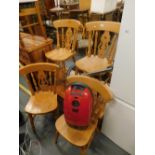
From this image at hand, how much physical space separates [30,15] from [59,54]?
928mm

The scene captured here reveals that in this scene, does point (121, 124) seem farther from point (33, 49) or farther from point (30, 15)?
point (30, 15)

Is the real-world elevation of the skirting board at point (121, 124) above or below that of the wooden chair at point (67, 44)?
below

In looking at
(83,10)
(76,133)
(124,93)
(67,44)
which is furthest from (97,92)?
(83,10)

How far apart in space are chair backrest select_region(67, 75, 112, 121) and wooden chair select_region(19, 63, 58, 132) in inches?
15.0

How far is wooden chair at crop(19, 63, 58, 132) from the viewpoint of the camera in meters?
1.75

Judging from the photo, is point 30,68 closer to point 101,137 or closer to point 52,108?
point 52,108

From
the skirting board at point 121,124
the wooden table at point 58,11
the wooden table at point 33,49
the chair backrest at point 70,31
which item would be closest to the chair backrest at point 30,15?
the wooden table at point 33,49

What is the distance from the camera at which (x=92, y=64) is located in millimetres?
2119

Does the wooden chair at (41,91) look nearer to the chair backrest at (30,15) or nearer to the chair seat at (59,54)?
the chair seat at (59,54)

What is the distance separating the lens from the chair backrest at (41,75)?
5.86 ft

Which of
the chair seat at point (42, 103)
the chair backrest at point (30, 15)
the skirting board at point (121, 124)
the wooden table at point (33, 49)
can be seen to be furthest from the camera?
the chair backrest at point (30, 15)

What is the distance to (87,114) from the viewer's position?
1.40 meters
